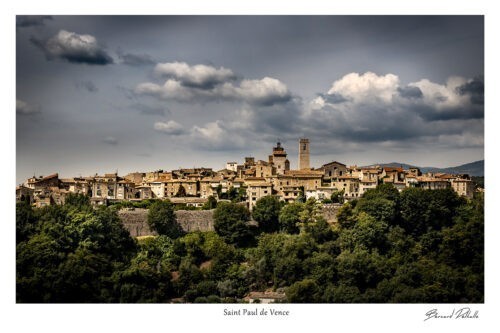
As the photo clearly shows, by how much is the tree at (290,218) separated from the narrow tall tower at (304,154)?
4108 millimetres

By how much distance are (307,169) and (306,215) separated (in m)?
7.39

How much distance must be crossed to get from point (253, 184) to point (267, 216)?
11.7 ft

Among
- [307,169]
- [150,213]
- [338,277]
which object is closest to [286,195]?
[307,169]

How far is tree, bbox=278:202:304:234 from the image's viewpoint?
18594mm

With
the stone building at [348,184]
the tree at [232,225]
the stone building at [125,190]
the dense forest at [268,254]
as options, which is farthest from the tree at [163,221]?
the stone building at [348,184]

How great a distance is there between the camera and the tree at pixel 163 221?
727 inches

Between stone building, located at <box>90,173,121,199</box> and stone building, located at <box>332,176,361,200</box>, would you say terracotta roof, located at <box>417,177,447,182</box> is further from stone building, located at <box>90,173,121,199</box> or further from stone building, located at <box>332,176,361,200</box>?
stone building, located at <box>90,173,121,199</box>

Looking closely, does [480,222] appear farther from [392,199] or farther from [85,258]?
[85,258]

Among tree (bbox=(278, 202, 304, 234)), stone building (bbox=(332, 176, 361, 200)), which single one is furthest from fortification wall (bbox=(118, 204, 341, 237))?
stone building (bbox=(332, 176, 361, 200))

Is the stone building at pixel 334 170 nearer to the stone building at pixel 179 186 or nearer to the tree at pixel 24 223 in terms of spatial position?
the stone building at pixel 179 186

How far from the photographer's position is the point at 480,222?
50.1 feet

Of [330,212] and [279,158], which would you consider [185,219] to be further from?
[279,158]
